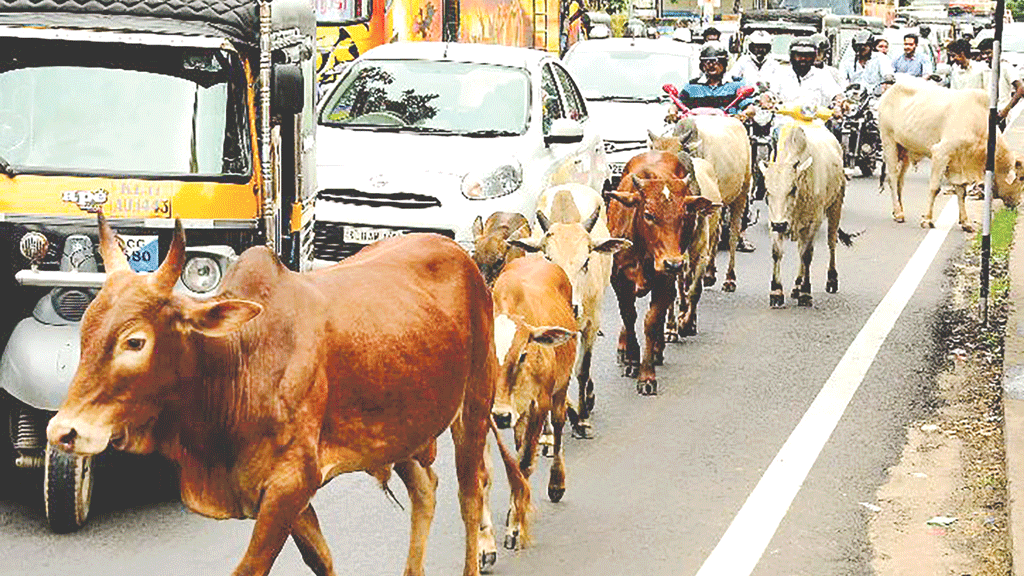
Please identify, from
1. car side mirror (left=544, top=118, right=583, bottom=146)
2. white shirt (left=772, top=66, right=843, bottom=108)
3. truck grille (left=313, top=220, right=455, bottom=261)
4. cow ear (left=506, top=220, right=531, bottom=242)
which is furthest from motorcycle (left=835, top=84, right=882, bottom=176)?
cow ear (left=506, top=220, right=531, bottom=242)

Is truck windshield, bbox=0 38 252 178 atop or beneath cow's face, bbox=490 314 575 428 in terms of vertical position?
atop

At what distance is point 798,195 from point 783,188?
0.20 meters

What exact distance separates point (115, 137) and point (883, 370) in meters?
5.97

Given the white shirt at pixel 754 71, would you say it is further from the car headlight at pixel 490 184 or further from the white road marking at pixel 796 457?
the car headlight at pixel 490 184

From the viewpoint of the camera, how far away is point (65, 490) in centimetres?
809

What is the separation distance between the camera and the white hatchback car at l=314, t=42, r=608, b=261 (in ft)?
43.6

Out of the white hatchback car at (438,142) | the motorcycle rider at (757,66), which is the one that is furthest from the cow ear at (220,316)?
the motorcycle rider at (757,66)

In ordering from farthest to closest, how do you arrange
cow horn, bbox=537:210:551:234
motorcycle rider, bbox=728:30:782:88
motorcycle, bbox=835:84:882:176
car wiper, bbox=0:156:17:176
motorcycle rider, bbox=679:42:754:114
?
motorcycle, bbox=835:84:882:176 → motorcycle rider, bbox=728:30:782:88 → motorcycle rider, bbox=679:42:754:114 → cow horn, bbox=537:210:551:234 → car wiper, bbox=0:156:17:176

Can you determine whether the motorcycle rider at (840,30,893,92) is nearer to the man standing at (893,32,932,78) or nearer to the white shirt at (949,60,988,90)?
the man standing at (893,32,932,78)

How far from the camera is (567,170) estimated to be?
566 inches

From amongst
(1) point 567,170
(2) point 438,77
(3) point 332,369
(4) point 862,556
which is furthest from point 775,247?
(3) point 332,369

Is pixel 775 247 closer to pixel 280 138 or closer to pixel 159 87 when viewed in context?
pixel 280 138

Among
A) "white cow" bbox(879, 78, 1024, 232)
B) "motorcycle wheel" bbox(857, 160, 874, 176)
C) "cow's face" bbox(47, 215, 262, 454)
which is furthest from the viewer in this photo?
"motorcycle wheel" bbox(857, 160, 874, 176)

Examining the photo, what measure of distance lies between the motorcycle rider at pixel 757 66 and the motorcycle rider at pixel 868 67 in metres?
3.73
